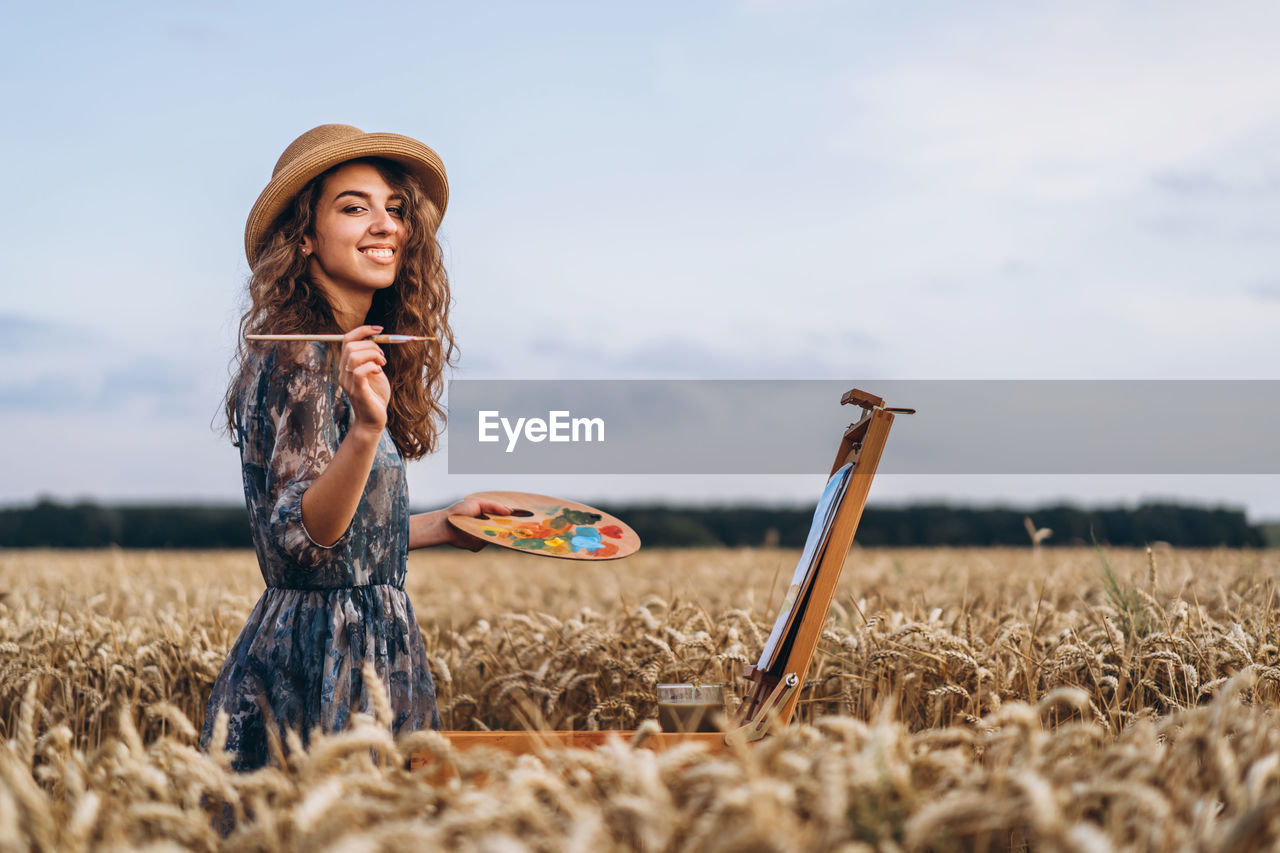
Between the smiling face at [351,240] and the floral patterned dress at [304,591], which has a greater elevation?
the smiling face at [351,240]

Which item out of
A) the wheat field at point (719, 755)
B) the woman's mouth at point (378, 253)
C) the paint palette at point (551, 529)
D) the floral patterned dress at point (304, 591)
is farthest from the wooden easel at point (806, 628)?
the woman's mouth at point (378, 253)

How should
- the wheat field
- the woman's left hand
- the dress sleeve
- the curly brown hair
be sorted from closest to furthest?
the wheat field < the dress sleeve < the curly brown hair < the woman's left hand

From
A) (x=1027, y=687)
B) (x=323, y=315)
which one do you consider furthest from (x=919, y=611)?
(x=323, y=315)

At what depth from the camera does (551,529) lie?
10.7 ft

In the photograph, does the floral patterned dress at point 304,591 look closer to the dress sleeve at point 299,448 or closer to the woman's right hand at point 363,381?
the dress sleeve at point 299,448

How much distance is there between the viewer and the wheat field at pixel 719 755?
153 centimetres

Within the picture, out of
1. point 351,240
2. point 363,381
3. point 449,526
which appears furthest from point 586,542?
point 351,240

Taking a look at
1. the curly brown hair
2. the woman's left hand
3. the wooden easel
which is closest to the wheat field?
the wooden easel

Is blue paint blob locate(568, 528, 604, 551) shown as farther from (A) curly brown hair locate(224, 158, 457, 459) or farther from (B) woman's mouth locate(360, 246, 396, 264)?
(B) woman's mouth locate(360, 246, 396, 264)

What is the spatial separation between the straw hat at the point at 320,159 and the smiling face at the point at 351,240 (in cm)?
8

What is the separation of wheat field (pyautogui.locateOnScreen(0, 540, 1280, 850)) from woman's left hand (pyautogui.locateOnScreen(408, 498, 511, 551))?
655mm

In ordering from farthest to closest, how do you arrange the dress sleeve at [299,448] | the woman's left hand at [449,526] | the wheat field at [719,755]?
the woman's left hand at [449,526], the dress sleeve at [299,448], the wheat field at [719,755]

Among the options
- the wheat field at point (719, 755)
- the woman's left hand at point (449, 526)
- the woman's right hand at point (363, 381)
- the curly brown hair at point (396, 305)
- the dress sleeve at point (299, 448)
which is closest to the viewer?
the wheat field at point (719, 755)

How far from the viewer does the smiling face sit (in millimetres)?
3037
